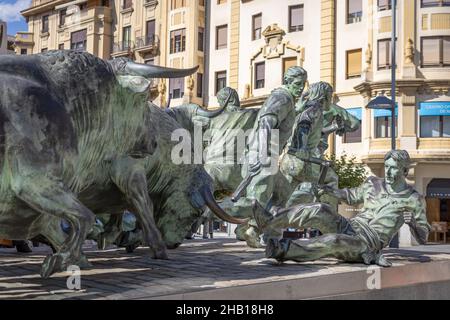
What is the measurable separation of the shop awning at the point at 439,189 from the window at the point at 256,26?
11.9 m

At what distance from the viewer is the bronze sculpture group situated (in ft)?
13.6

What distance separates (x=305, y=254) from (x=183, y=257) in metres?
1.33

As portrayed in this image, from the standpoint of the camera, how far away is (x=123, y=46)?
1548 inches

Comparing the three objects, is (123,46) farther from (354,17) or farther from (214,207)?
(214,207)

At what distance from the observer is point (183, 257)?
20.2ft

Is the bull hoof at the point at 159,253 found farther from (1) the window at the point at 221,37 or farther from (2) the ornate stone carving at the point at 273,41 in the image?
(1) the window at the point at 221,37

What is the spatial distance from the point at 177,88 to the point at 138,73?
31.4 meters

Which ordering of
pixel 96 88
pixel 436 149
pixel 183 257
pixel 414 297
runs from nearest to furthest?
pixel 96 88
pixel 414 297
pixel 183 257
pixel 436 149

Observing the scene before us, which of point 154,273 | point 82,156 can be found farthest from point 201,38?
point 154,273

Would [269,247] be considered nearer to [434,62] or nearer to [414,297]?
[414,297]

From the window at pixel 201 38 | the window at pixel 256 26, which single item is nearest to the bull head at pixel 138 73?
the window at pixel 256 26

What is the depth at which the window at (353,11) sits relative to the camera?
29375 mm
